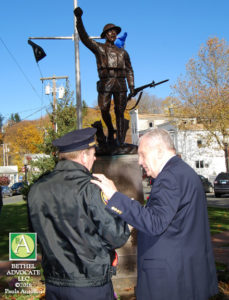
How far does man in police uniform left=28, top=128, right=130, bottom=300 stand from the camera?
2.07 metres

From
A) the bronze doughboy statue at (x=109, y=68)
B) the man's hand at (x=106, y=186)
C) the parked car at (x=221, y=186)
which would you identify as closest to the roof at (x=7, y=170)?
the parked car at (x=221, y=186)

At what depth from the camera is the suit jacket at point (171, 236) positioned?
2.10 metres

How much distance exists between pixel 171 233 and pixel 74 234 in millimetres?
609

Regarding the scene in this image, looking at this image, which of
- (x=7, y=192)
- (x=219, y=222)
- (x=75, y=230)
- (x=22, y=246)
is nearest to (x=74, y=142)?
(x=75, y=230)

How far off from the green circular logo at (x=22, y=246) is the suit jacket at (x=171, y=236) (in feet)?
5.97

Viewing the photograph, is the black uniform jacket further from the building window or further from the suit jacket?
the building window

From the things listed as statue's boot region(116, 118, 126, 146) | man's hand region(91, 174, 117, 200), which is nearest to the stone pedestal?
statue's boot region(116, 118, 126, 146)

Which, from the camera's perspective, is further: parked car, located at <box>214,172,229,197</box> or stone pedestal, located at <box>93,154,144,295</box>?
parked car, located at <box>214,172,229,197</box>

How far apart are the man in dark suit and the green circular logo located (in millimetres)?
1824

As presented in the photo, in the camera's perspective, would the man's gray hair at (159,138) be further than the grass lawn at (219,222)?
No

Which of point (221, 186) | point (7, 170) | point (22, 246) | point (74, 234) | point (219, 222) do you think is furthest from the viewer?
point (7, 170)

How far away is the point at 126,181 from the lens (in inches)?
204

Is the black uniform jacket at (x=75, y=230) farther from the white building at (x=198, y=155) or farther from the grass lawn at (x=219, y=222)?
the white building at (x=198, y=155)

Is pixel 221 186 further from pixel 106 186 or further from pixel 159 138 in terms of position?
pixel 106 186
